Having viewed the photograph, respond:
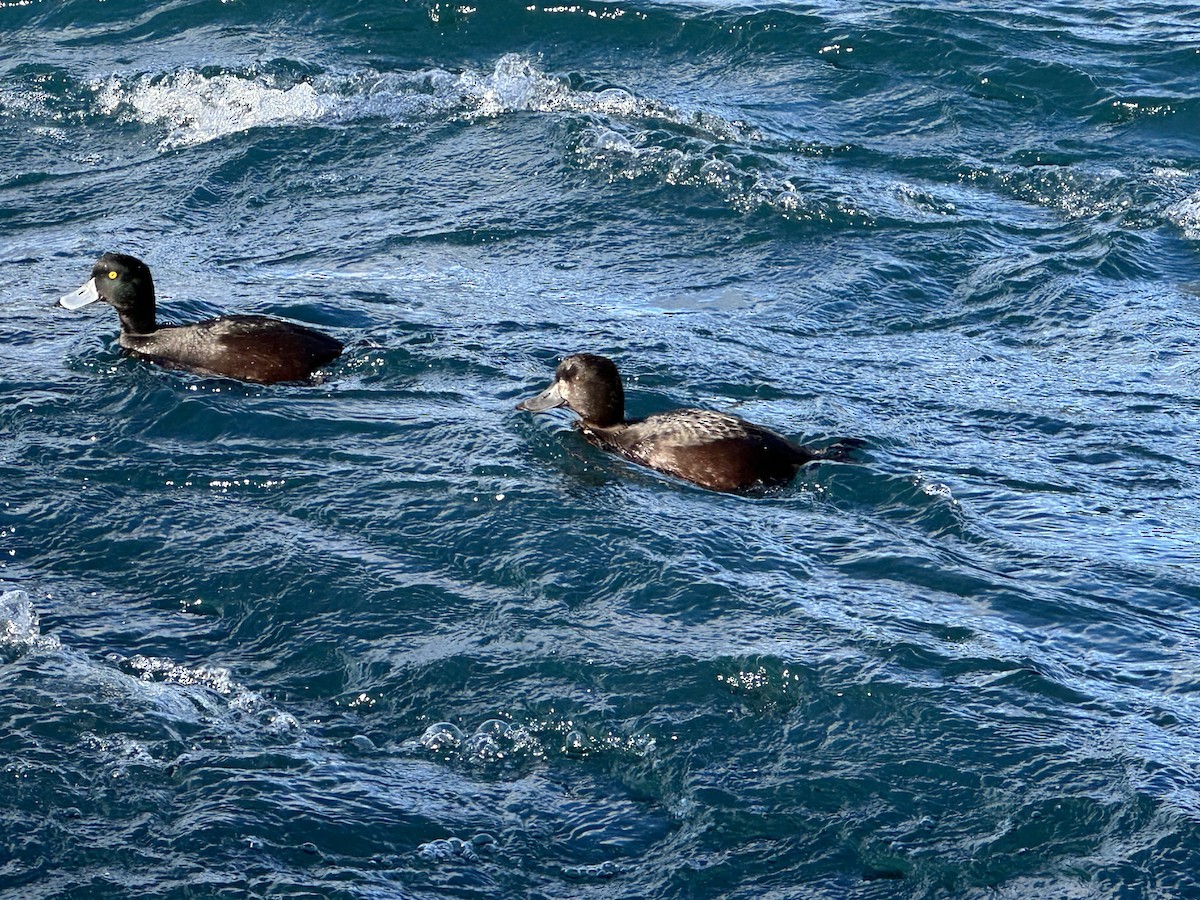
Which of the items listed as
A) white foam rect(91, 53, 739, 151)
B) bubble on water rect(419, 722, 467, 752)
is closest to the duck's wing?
bubble on water rect(419, 722, 467, 752)

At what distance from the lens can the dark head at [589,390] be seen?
28.4ft

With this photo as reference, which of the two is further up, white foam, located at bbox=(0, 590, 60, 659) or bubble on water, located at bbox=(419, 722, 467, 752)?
white foam, located at bbox=(0, 590, 60, 659)

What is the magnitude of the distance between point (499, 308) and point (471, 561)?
3.25 metres

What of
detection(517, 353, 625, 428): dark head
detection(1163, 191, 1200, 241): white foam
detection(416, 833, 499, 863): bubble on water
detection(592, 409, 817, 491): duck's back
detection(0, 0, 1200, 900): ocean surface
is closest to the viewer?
detection(416, 833, 499, 863): bubble on water

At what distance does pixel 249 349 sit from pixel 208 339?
326 mm

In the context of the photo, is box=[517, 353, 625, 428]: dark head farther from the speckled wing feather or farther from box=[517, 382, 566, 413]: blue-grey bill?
the speckled wing feather

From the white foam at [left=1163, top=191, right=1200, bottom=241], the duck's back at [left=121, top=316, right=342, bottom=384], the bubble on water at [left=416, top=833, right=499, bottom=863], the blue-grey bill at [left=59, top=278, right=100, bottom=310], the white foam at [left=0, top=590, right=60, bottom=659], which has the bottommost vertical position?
the bubble on water at [left=416, top=833, right=499, bottom=863]

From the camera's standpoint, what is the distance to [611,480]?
8.37 m

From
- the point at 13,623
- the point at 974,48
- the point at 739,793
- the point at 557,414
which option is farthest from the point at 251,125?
the point at 739,793

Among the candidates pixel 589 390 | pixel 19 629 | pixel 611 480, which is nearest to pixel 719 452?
pixel 611 480

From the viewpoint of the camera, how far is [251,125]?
13328 mm

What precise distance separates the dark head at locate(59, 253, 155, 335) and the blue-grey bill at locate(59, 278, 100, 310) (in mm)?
69

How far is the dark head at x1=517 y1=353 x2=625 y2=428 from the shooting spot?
28.4 feet

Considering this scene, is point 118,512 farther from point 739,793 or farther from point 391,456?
point 739,793
